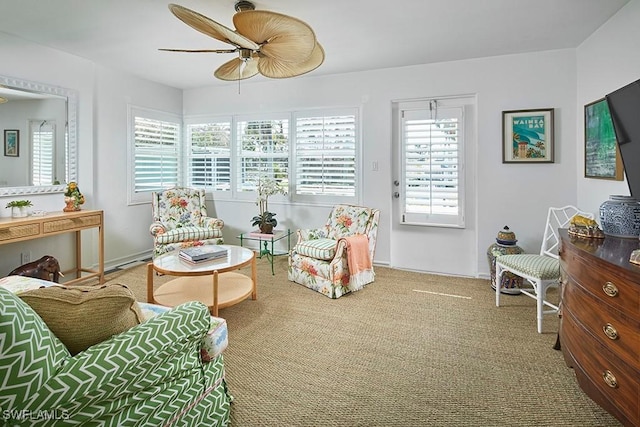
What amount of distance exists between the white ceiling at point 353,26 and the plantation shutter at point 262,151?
46.4 inches

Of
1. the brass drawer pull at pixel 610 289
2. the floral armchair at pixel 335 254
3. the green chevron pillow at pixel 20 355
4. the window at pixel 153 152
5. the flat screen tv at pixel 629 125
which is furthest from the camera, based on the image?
the window at pixel 153 152

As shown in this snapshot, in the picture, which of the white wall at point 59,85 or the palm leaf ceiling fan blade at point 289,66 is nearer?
the palm leaf ceiling fan blade at point 289,66

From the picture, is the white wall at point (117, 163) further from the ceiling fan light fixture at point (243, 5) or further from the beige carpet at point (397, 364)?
the ceiling fan light fixture at point (243, 5)

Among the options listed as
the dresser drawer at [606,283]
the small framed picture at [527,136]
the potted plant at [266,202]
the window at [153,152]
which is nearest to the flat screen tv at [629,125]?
the dresser drawer at [606,283]

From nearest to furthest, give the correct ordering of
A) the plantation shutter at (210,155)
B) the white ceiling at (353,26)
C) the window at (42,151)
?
the white ceiling at (353,26) < the window at (42,151) < the plantation shutter at (210,155)

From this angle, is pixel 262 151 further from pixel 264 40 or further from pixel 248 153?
pixel 264 40

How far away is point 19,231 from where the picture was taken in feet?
10.4

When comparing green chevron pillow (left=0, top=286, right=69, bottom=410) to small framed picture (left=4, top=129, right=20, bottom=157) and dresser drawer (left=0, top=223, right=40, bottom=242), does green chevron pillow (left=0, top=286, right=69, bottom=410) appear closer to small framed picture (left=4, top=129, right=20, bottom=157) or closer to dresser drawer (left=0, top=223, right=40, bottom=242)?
dresser drawer (left=0, top=223, right=40, bottom=242)

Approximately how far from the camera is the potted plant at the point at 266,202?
15.4 ft

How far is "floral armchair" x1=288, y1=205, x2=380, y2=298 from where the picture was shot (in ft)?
11.6

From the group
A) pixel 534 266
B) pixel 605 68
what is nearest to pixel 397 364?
pixel 534 266

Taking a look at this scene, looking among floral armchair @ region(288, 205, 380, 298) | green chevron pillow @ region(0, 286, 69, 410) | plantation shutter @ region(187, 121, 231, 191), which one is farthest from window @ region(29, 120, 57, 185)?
green chevron pillow @ region(0, 286, 69, 410)

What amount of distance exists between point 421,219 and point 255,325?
8.09 ft

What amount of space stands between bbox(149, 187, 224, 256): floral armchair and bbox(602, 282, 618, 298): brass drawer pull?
12.8ft
